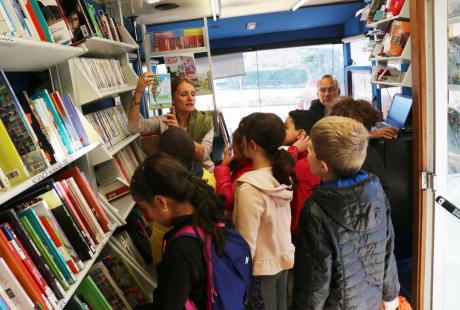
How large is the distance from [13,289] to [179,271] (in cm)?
45

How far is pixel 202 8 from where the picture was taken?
12.2 ft

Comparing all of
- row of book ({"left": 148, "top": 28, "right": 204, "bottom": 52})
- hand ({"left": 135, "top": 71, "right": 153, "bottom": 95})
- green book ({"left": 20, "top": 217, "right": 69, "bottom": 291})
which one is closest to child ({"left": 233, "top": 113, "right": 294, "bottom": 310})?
green book ({"left": 20, "top": 217, "right": 69, "bottom": 291})

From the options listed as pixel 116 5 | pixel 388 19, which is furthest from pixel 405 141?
pixel 116 5

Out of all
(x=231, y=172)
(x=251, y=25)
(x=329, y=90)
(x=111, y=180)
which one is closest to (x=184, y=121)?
(x=111, y=180)

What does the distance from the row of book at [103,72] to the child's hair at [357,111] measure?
135 centimetres

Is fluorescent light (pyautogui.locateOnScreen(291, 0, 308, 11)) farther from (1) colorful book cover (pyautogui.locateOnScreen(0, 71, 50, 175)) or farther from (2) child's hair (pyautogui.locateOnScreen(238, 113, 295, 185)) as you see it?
(1) colorful book cover (pyautogui.locateOnScreen(0, 71, 50, 175))

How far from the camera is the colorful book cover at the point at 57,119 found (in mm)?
1301

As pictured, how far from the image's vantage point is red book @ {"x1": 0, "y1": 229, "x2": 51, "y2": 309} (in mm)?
905

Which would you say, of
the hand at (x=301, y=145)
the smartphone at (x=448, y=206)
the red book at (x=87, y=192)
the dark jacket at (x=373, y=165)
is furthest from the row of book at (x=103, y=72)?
the smartphone at (x=448, y=206)

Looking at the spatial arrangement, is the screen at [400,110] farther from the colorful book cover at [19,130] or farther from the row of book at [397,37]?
the colorful book cover at [19,130]

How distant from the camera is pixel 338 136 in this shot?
4.17 ft

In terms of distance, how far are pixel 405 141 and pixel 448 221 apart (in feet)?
2.04

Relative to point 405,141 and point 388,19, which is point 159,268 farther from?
point 388,19

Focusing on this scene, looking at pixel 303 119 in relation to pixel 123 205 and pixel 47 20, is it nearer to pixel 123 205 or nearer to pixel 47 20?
pixel 123 205
